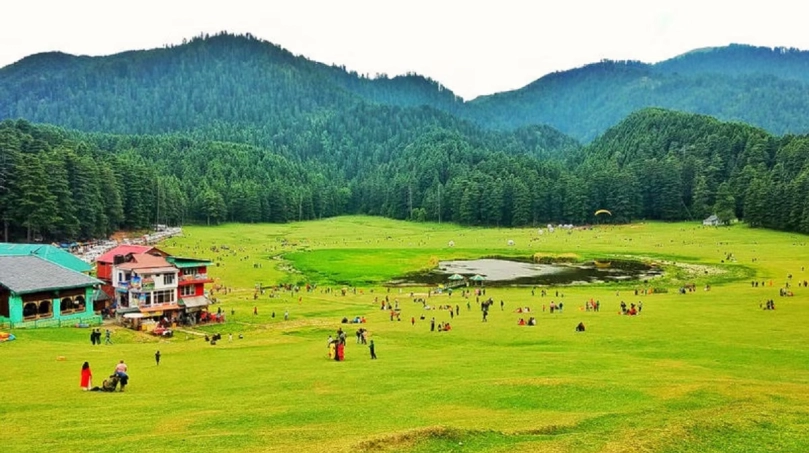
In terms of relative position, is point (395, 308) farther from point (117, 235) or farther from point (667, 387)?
point (117, 235)

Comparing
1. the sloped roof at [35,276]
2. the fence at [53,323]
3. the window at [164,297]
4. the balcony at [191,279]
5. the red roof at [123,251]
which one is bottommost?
the fence at [53,323]

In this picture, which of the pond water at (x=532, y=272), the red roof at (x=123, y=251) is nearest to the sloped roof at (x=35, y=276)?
the red roof at (x=123, y=251)

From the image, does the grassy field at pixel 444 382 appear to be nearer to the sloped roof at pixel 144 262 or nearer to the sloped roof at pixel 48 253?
the sloped roof at pixel 144 262

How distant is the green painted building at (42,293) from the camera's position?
4778 cm

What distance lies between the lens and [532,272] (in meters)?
93.2

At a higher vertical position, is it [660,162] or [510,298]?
[660,162]

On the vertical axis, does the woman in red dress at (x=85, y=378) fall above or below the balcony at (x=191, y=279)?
below

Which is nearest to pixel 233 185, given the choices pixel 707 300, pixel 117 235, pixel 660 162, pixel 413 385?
pixel 117 235

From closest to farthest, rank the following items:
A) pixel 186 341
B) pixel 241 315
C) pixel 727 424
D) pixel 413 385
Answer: pixel 727 424
pixel 413 385
pixel 186 341
pixel 241 315

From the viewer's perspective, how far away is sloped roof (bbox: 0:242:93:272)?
5669cm

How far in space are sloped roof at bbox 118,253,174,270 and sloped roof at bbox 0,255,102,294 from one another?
291cm

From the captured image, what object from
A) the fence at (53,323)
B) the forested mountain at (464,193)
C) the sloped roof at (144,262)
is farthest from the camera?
the forested mountain at (464,193)

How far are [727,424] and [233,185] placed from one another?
181849mm

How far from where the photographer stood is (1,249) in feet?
193
